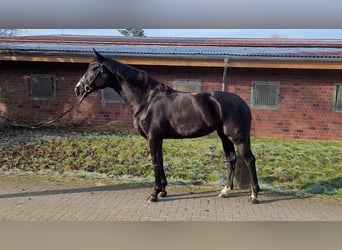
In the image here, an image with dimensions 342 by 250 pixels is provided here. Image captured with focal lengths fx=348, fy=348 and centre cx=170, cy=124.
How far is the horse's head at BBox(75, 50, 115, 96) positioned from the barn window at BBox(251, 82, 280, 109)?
7.06 metres

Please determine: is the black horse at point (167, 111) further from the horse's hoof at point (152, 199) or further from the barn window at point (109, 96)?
the barn window at point (109, 96)

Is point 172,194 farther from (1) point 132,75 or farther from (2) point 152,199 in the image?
(1) point 132,75

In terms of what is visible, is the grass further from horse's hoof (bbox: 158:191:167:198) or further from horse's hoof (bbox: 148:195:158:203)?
horse's hoof (bbox: 148:195:158:203)

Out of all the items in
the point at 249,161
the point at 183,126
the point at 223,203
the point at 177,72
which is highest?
the point at 177,72

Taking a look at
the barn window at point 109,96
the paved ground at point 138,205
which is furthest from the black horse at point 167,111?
the barn window at point 109,96

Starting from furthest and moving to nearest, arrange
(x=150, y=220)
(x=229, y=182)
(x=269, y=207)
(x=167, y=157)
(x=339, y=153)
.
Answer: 1. (x=339, y=153)
2. (x=167, y=157)
3. (x=229, y=182)
4. (x=269, y=207)
5. (x=150, y=220)

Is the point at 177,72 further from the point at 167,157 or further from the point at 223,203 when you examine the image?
the point at 223,203

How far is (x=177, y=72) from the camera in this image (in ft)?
37.4

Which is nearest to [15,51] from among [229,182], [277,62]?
[277,62]

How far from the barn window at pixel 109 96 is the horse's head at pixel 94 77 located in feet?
21.7

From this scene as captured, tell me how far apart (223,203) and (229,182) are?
0.54m

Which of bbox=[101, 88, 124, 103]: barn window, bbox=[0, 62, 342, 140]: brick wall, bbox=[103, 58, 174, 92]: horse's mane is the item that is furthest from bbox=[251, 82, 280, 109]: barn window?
bbox=[103, 58, 174, 92]: horse's mane

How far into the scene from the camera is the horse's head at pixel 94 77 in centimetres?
504

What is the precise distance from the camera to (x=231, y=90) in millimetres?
11250
